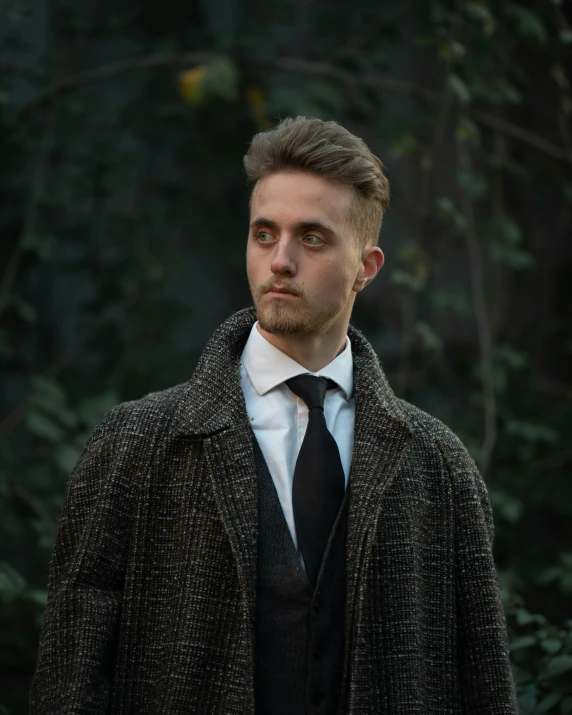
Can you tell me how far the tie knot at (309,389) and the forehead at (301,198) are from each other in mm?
322

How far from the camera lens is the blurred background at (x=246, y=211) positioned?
14.1ft

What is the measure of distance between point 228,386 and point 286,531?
0.33 metres

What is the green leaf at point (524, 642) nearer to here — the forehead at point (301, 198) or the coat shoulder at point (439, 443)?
the coat shoulder at point (439, 443)

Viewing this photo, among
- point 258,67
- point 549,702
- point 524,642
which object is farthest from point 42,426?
point 549,702

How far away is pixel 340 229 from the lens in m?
2.25

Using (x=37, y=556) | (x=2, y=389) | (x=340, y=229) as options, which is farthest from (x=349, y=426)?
(x=2, y=389)

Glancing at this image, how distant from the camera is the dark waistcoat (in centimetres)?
206

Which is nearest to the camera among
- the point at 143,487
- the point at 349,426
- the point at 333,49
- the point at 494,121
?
the point at 143,487

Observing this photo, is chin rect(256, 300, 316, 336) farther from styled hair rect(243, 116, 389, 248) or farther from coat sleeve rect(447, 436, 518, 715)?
coat sleeve rect(447, 436, 518, 715)

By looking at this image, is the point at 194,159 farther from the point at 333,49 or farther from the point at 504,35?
A: the point at 504,35

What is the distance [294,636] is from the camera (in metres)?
2.08

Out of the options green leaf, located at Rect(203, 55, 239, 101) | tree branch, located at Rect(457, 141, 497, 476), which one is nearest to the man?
green leaf, located at Rect(203, 55, 239, 101)

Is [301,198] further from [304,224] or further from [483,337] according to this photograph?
[483,337]

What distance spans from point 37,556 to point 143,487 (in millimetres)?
2252
